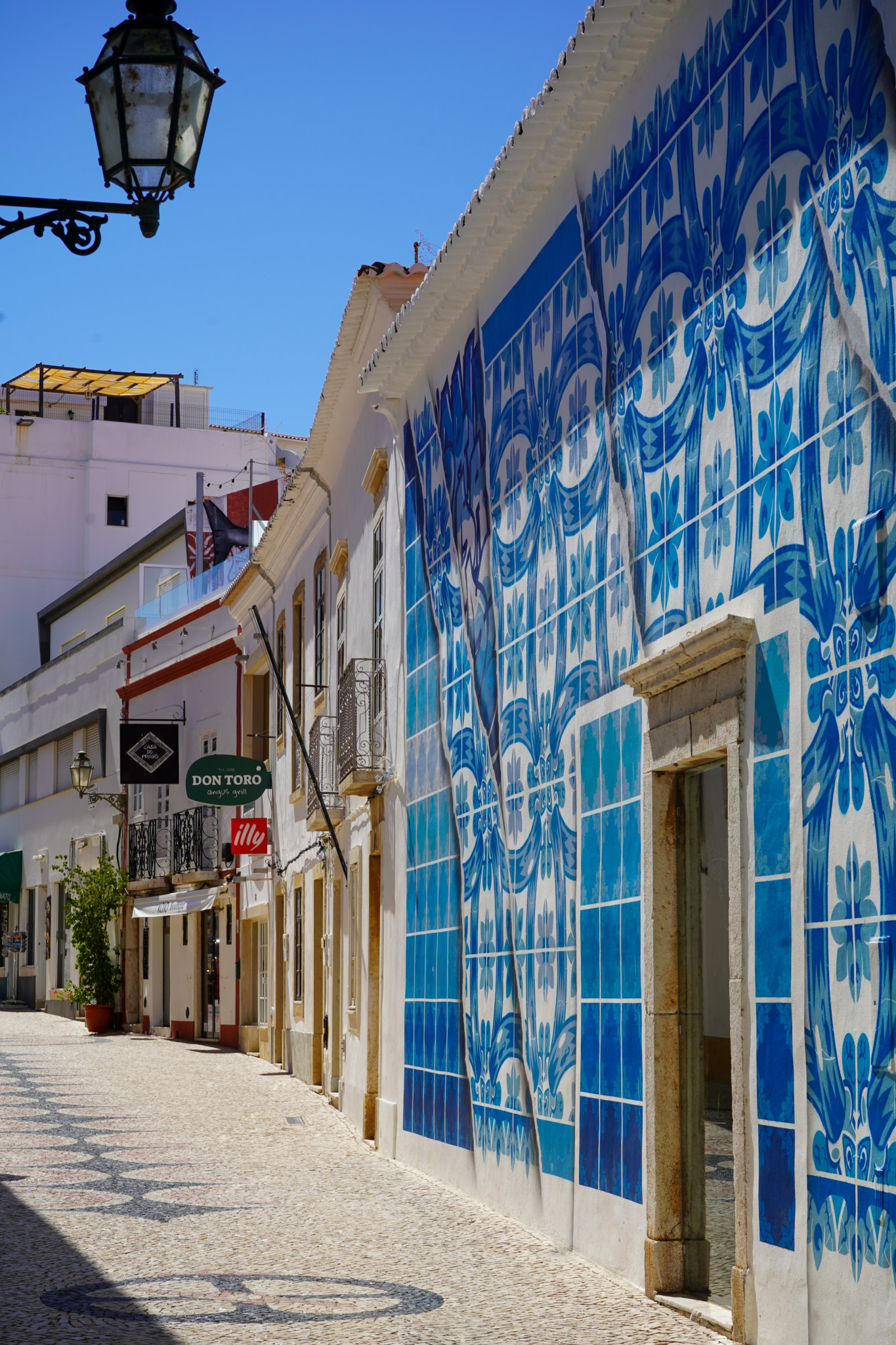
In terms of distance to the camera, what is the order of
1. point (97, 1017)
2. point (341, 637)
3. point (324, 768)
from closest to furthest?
point (341, 637) < point (324, 768) < point (97, 1017)

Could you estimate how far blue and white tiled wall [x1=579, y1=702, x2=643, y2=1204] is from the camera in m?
7.85

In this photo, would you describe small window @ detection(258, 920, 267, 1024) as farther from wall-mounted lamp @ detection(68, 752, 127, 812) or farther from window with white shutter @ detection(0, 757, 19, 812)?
window with white shutter @ detection(0, 757, 19, 812)

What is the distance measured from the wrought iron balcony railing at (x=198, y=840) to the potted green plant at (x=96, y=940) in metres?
2.98

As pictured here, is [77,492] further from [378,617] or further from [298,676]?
→ [378,617]

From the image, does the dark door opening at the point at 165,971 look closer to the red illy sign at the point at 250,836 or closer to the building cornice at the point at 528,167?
the red illy sign at the point at 250,836

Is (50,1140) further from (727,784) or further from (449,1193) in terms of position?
(727,784)

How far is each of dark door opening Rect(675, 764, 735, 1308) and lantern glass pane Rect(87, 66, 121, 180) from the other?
3.40 meters

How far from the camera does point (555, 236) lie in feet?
31.1

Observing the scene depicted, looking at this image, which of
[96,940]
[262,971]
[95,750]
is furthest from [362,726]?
[95,750]

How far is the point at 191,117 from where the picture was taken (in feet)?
17.9

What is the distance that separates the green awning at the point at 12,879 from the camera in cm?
4253

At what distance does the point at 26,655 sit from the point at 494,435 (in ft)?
124

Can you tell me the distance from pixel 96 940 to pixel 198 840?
425cm

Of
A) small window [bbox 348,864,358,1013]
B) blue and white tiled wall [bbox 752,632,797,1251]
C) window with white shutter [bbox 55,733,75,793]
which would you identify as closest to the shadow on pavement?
blue and white tiled wall [bbox 752,632,797,1251]
